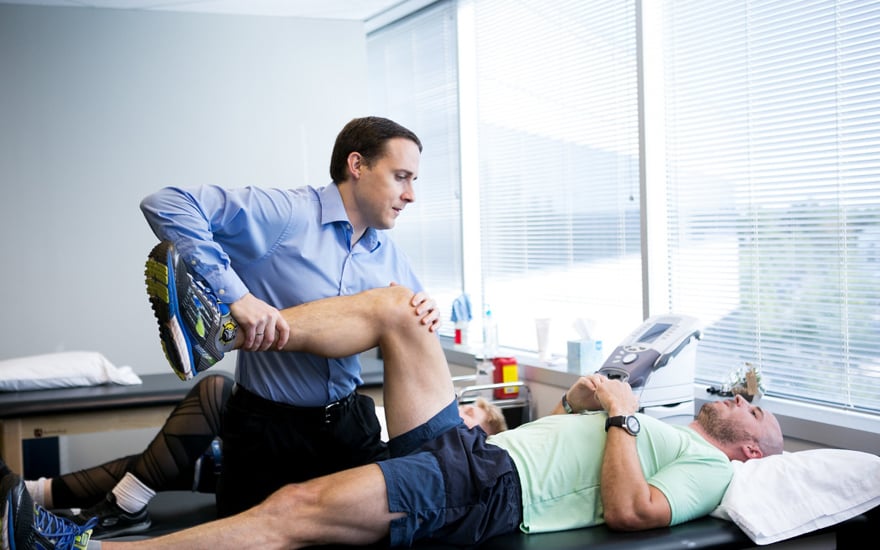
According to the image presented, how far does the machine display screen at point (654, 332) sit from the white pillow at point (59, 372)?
2111 millimetres

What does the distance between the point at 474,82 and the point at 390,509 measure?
2.78 m

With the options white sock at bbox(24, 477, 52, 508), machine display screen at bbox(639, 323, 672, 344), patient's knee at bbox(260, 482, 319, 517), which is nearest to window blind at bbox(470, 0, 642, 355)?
machine display screen at bbox(639, 323, 672, 344)

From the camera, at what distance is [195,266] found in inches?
70.4

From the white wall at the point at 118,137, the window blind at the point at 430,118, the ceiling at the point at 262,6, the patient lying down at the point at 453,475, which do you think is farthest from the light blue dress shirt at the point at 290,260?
the window blind at the point at 430,118

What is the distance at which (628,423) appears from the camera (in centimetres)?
201

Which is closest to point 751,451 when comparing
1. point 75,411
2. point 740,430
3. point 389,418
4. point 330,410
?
point 740,430

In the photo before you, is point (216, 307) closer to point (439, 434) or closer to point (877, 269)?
point (439, 434)

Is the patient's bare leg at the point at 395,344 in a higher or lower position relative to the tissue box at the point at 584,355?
higher

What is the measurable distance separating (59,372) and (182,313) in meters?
1.96

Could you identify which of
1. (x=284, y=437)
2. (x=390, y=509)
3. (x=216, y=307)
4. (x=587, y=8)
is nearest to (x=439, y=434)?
(x=390, y=509)

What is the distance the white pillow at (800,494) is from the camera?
6.24 feet

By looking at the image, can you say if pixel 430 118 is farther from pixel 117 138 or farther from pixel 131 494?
pixel 131 494

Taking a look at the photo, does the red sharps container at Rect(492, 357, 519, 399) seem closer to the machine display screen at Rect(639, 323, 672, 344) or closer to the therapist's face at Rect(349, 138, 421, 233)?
the machine display screen at Rect(639, 323, 672, 344)

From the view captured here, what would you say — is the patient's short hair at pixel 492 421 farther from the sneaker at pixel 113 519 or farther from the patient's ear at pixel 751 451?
the sneaker at pixel 113 519
